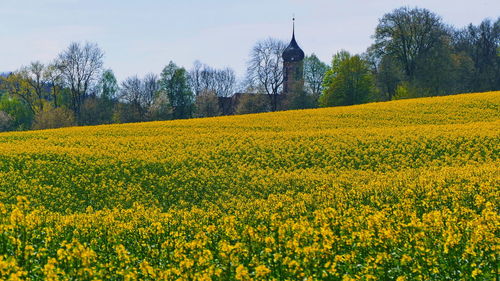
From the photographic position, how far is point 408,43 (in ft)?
A: 219

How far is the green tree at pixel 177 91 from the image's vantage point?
243ft

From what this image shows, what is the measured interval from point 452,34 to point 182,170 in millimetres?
70645

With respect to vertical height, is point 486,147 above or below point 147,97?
below

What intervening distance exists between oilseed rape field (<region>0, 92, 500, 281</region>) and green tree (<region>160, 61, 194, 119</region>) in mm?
38138

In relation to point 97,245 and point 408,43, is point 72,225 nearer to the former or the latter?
point 97,245

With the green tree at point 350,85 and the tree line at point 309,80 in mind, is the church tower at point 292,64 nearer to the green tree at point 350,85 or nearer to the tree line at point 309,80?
the tree line at point 309,80

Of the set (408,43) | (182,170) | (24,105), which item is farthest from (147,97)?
(182,170)

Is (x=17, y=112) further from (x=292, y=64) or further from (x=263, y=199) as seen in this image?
(x=263, y=199)

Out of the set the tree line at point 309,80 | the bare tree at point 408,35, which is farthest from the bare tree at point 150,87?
the bare tree at point 408,35

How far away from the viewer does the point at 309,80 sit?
85375 millimetres

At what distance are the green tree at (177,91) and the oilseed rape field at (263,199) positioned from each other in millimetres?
38138

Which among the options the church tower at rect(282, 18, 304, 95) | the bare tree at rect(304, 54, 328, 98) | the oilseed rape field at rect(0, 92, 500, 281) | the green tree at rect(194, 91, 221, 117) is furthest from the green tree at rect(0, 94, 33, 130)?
the oilseed rape field at rect(0, 92, 500, 281)

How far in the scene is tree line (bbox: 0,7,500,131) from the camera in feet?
201

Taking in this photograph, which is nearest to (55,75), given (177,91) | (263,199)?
(177,91)
